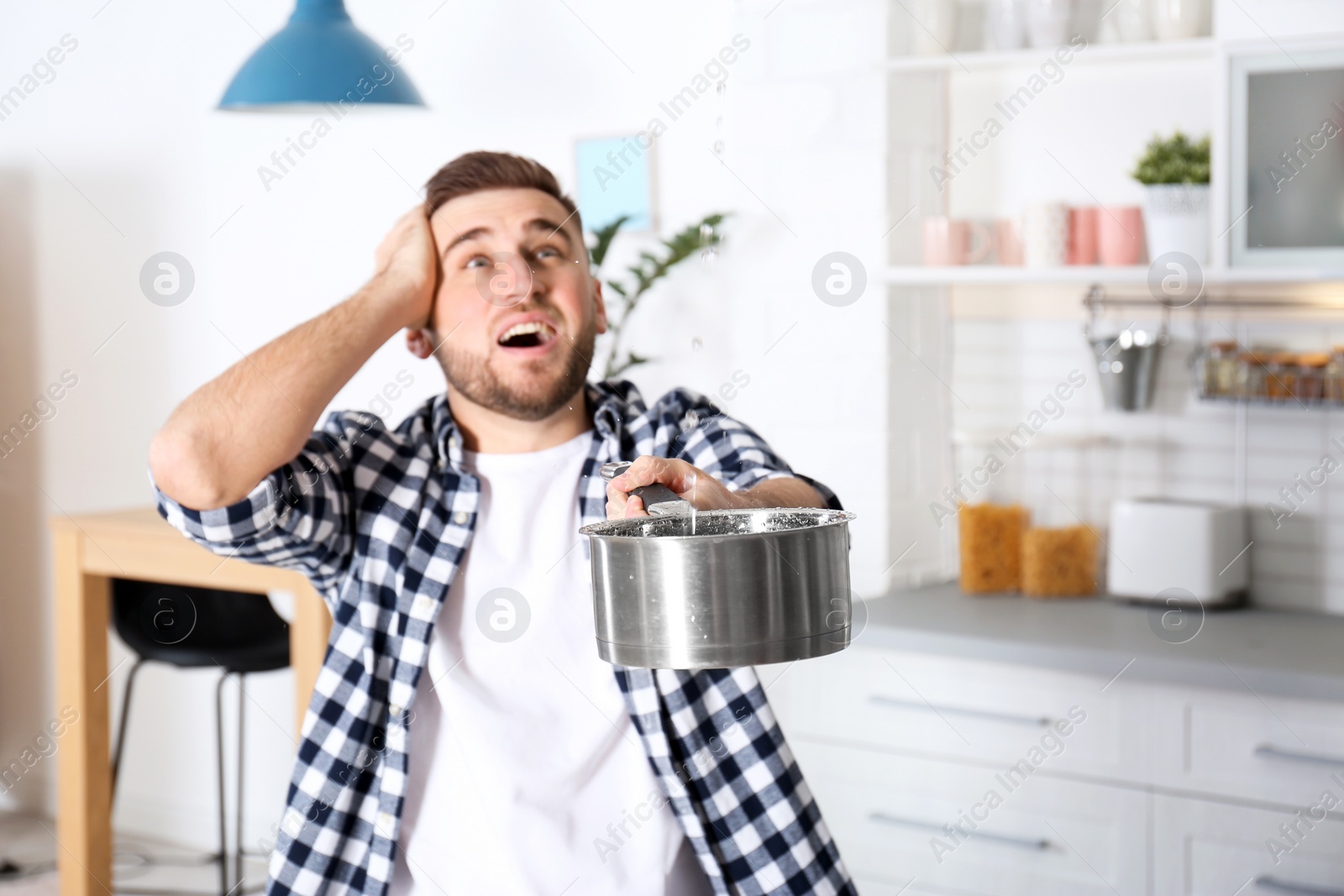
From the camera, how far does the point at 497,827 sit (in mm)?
1299

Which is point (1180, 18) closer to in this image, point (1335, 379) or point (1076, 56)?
point (1076, 56)

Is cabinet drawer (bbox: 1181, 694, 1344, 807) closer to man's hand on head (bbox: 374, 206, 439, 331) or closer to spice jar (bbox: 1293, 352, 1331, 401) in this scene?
spice jar (bbox: 1293, 352, 1331, 401)

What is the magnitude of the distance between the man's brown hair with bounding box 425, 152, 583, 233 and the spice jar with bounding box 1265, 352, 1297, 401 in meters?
1.47

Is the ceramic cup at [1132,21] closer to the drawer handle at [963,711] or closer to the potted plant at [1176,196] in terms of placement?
the potted plant at [1176,196]

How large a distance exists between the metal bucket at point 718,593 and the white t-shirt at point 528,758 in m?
0.33

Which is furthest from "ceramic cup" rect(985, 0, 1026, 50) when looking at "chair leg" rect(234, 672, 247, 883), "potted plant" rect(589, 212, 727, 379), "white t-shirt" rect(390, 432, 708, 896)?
"chair leg" rect(234, 672, 247, 883)

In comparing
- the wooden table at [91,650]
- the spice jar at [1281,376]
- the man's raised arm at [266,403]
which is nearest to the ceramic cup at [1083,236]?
the spice jar at [1281,376]

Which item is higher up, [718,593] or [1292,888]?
[718,593]

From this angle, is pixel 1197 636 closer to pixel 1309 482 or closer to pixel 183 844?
pixel 1309 482

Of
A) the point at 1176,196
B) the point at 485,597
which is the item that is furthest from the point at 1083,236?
the point at 485,597

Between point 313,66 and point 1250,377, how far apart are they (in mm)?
1731

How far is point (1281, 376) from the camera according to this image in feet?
7.81

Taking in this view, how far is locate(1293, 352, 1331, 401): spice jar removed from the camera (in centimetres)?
235

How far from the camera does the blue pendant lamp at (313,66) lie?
90.2 inches
